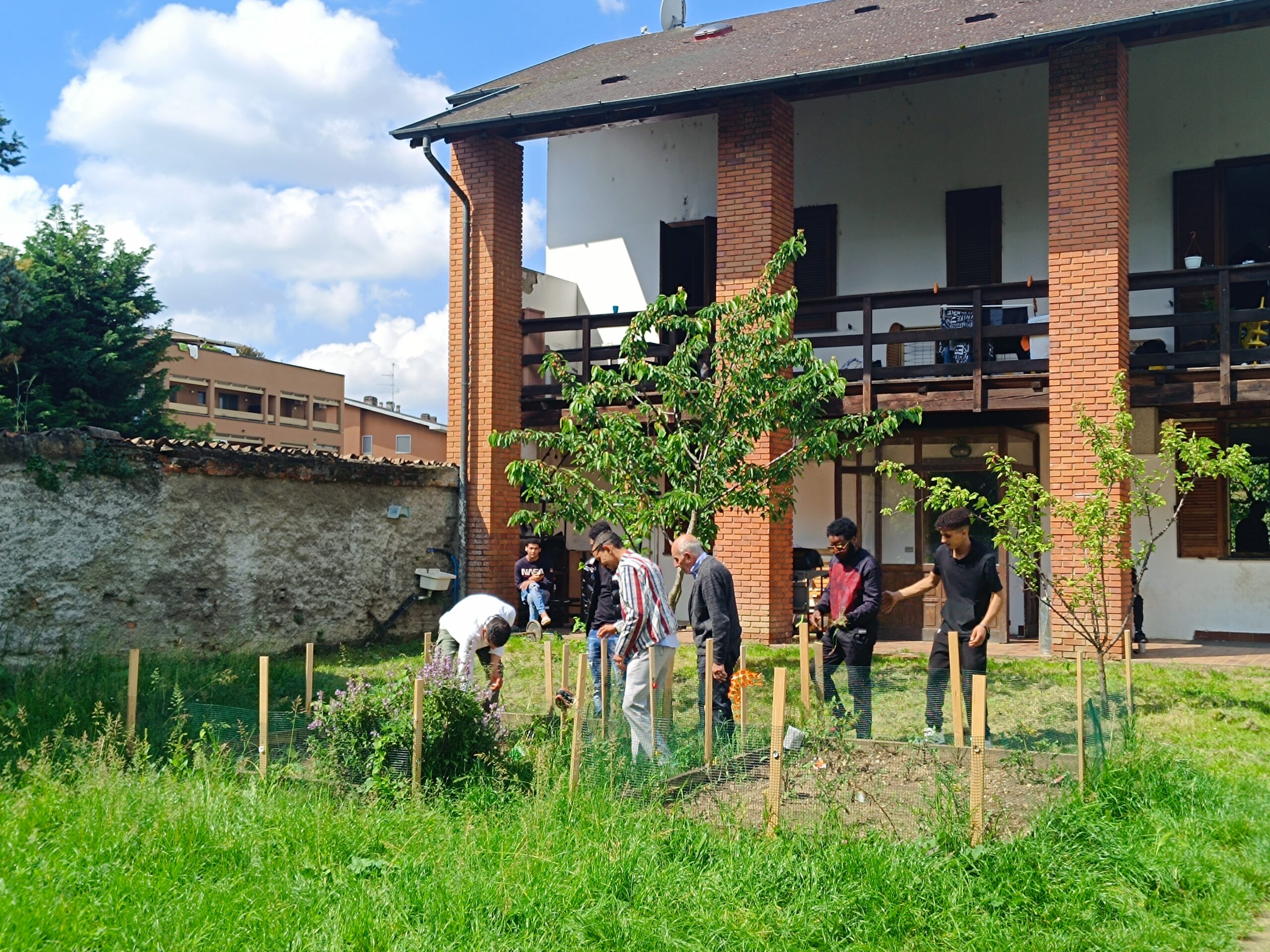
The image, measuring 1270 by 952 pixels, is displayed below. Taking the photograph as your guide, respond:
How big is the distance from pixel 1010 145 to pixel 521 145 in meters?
6.47

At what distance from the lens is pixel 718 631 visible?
26.6 feet

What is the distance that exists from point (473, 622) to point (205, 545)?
565cm

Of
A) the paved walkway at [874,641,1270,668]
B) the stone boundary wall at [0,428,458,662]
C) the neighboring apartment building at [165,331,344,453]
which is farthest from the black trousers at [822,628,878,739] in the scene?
the neighboring apartment building at [165,331,344,453]

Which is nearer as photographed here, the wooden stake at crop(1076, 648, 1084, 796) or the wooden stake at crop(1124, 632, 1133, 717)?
the wooden stake at crop(1076, 648, 1084, 796)

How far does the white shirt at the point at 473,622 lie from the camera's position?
799cm

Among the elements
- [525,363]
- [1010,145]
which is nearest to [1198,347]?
[1010,145]

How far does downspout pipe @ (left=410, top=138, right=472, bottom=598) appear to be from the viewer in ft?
51.2

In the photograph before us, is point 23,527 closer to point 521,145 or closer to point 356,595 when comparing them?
point 356,595

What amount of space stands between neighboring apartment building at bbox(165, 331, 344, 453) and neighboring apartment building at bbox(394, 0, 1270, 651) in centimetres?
2460

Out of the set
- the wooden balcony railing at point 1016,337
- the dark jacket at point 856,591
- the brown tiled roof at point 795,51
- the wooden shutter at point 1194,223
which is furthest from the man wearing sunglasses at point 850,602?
the wooden shutter at point 1194,223

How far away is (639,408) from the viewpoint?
35.8 feet

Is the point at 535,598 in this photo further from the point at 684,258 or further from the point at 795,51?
the point at 795,51

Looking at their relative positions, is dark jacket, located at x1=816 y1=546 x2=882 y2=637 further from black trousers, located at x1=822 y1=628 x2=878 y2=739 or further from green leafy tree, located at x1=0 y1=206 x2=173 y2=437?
green leafy tree, located at x1=0 y1=206 x2=173 y2=437

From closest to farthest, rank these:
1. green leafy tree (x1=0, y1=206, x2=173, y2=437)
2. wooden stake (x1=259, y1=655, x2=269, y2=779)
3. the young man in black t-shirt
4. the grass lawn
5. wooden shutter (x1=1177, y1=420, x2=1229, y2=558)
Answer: the grass lawn < wooden stake (x1=259, y1=655, x2=269, y2=779) < the young man in black t-shirt < wooden shutter (x1=1177, y1=420, x2=1229, y2=558) < green leafy tree (x1=0, y1=206, x2=173, y2=437)
